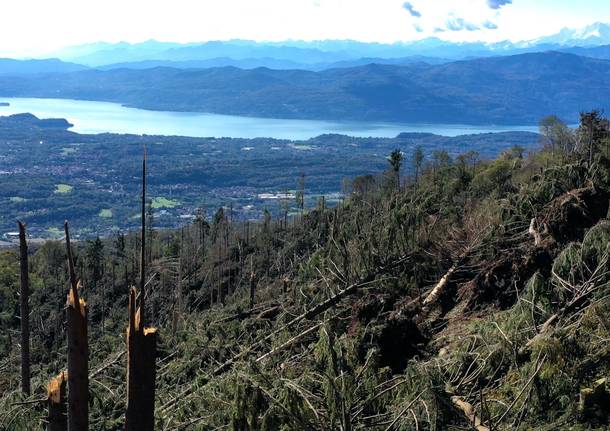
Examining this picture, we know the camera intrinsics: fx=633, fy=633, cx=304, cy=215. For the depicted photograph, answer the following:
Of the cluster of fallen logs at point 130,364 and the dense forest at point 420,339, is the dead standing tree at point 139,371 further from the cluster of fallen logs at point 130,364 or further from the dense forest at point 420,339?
the dense forest at point 420,339

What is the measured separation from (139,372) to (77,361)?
510mm

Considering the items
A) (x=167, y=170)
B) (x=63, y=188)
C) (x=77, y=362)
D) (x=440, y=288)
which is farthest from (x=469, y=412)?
(x=167, y=170)

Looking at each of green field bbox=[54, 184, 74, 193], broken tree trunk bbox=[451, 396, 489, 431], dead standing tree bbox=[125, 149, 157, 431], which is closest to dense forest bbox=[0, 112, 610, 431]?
broken tree trunk bbox=[451, 396, 489, 431]

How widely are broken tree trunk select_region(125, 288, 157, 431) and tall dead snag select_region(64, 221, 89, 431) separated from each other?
41cm

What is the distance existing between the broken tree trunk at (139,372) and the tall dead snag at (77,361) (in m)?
0.41

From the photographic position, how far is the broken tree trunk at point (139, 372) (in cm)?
390

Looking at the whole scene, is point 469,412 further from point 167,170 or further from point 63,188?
point 167,170

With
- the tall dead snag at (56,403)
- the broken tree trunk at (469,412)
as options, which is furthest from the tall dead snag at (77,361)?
the broken tree trunk at (469,412)

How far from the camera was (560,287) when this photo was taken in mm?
6324

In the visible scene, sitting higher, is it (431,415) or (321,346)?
(321,346)

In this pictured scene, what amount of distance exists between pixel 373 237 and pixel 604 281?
289 cm

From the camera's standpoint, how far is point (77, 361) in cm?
415

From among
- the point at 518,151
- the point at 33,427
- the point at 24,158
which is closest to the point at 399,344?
the point at 33,427

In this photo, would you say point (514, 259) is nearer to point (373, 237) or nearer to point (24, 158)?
point (373, 237)
